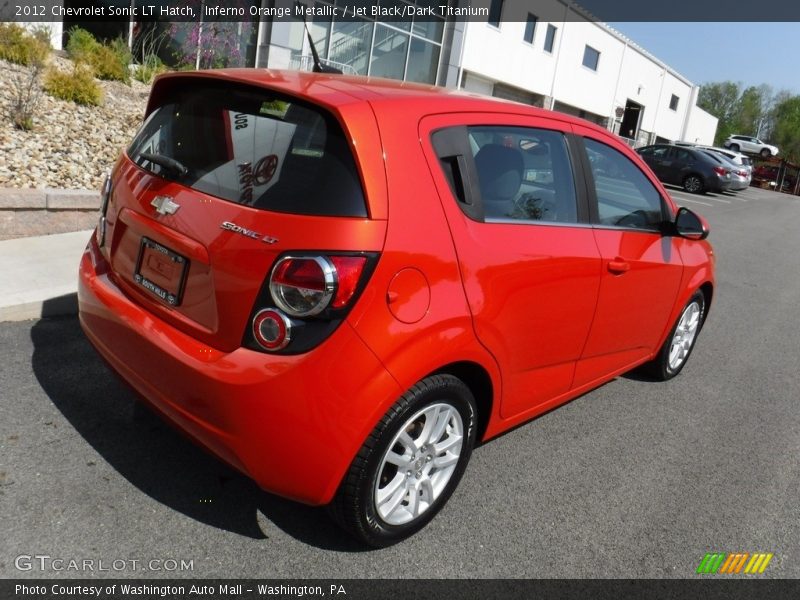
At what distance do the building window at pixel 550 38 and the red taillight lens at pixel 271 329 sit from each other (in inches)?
1213

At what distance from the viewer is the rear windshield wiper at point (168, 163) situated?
2.67m

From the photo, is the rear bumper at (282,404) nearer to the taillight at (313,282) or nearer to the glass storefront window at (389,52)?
the taillight at (313,282)

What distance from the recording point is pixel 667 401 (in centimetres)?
459

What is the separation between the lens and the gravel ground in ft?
21.5

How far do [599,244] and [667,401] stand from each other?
1697mm

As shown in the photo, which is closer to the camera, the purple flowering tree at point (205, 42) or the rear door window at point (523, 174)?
the rear door window at point (523, 174)

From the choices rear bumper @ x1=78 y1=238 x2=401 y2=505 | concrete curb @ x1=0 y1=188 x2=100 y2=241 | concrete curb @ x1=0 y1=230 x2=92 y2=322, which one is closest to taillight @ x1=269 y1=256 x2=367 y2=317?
rear bumper @ x1=78 y1=238 x2=401 y2=505

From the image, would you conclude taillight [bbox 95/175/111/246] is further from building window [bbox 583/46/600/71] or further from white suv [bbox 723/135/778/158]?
white suv [bbox 723/135/778/158]

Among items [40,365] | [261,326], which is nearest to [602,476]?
[261,326]

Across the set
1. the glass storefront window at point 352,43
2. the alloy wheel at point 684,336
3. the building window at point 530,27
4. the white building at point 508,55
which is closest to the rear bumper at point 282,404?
the alloy wheel at point 684,336

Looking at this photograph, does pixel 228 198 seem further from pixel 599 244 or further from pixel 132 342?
pixel 599 244

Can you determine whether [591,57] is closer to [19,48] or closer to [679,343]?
[19,48]

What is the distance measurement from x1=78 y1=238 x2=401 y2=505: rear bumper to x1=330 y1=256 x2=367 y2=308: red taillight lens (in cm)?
9

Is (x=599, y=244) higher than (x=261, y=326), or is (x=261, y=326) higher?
(x=599, y=244)
